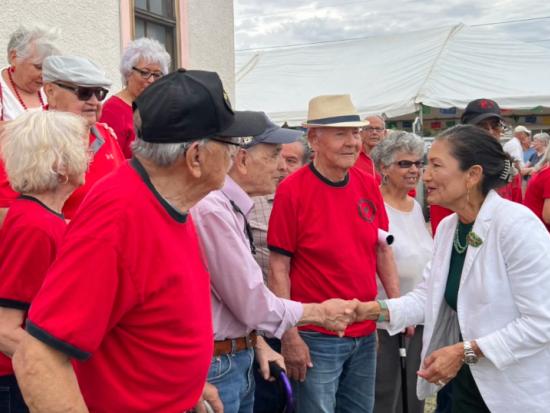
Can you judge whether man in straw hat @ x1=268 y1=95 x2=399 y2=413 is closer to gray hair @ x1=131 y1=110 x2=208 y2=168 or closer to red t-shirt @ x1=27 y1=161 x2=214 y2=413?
red t-shirt @ x1=27 y1=161 x2=214 y2=413

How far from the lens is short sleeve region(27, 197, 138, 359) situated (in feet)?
4.66

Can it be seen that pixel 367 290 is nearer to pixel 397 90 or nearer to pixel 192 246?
pixel 192 246

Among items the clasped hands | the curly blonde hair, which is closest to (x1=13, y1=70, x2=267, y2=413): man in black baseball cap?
the curly blonde hair

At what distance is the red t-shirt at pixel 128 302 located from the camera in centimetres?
143

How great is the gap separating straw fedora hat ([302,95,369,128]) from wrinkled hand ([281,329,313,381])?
1219mm

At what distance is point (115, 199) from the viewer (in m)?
1.51

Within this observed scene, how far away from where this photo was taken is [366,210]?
333cm

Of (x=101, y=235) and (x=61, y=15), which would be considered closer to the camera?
(x=101, y=235)

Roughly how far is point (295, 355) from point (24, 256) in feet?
5.12

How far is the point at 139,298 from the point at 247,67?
1717cm

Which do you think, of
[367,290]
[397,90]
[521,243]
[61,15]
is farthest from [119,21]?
[397,90]

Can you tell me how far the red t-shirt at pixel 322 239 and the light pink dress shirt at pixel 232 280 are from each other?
696mm

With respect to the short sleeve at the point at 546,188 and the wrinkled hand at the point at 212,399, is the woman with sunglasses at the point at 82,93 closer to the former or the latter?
the wrinkled hand at the point at 212,399

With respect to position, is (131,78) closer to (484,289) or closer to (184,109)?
(184,109)
